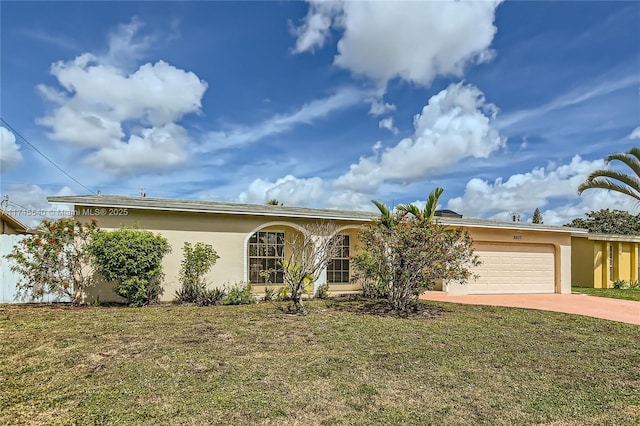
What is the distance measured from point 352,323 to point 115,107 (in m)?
14.4

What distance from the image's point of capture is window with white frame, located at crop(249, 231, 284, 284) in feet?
43.7

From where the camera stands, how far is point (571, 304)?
1318 centimetres

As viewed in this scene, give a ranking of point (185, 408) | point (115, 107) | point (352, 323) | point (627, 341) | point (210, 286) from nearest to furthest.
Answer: point (185, 408) < point (627, 341) < point (352, 323) < point (210, 286) < point (115, 107)

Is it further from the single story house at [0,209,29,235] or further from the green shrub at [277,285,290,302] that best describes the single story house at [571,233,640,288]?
the single story house at [0,209,29,235]

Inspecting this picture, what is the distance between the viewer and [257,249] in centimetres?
1341

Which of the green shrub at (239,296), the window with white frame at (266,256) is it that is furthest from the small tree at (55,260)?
the window with white frame at (266,256)

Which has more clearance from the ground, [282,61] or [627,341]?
[282,61]

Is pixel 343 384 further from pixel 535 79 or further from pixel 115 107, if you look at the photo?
pixel 115 107

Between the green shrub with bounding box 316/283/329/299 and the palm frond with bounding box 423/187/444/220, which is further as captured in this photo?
the green shrub with bounding box 316/283/329/299

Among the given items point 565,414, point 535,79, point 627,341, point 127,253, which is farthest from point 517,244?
point 127,253

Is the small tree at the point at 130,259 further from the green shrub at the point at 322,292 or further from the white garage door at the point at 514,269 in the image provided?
the white garage door at the point at 514,269

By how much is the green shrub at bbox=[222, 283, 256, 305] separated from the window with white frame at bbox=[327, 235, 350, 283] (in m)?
3.45

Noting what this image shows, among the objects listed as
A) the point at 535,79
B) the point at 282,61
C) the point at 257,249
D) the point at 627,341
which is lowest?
the point at 627,341

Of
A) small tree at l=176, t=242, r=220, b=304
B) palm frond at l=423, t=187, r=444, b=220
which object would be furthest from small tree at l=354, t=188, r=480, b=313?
small tree at l=176, t=242, r=220, b=304
